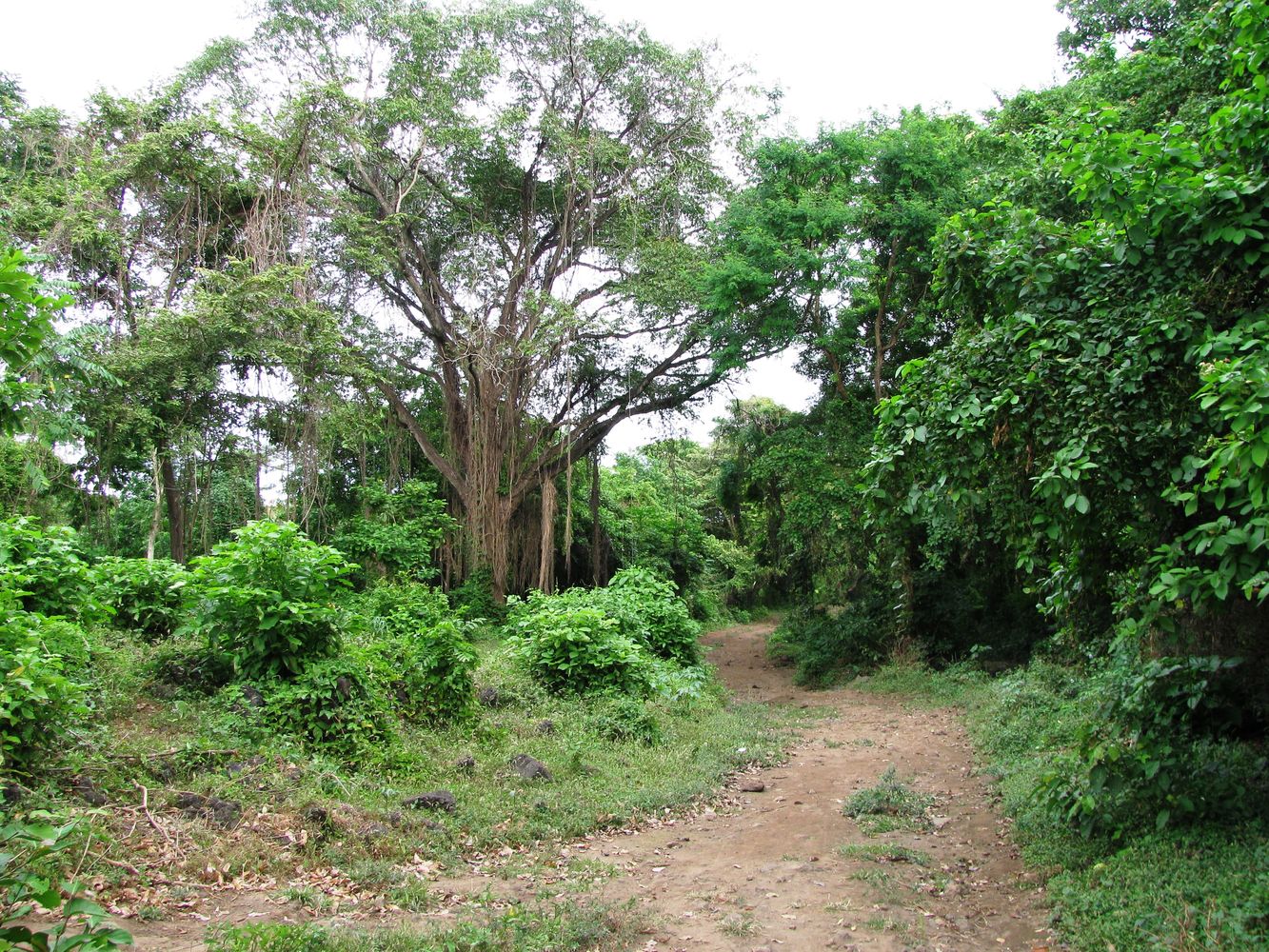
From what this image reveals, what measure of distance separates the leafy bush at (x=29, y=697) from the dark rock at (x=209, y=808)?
2.67ft

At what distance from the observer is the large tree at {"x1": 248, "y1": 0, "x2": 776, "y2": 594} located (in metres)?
15.8

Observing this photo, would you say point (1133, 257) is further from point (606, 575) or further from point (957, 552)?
point (606, 575)

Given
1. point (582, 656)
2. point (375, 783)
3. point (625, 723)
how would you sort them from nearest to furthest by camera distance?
point (375, 783) < point (625, 723) < point (582, 656)

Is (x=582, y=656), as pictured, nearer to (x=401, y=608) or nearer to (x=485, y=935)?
(x=401, y=608)

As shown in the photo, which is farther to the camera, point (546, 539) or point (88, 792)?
point (546, 539)

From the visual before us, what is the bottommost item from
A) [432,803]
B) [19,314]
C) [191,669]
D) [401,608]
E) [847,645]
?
[432,803]

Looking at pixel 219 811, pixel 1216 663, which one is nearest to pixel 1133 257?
pixel 1216 663

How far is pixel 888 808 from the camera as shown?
21.7 ft

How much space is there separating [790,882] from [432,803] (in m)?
2.54

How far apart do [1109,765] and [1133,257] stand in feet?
9.42

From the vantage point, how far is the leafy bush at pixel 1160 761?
460 cm

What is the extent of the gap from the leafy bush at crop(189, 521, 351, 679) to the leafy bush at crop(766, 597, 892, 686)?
9793 millimetres

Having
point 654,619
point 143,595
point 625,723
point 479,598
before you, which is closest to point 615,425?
point 479,598

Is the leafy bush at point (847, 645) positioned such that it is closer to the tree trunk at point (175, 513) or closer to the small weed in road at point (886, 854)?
the small weed in road at point (886, 854)
